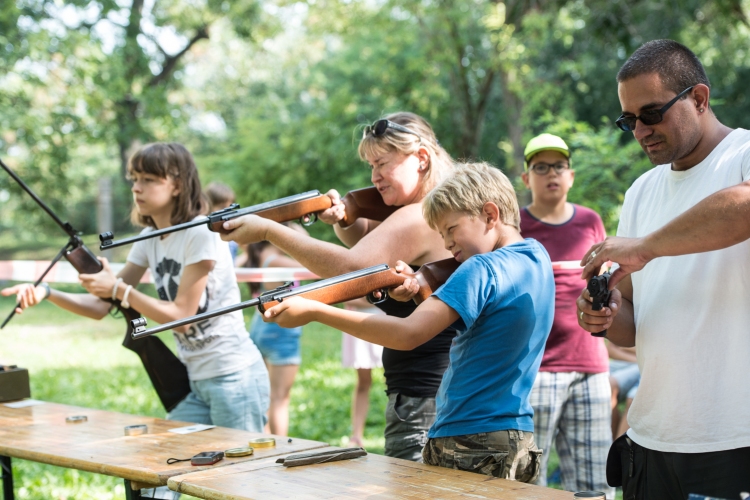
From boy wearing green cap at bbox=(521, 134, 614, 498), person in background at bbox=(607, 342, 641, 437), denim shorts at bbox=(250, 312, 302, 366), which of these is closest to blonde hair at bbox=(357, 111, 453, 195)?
boy wearing green cap at bbox=(521, 134, 614, 498)

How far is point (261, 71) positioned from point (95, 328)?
Answer: 19833 mm

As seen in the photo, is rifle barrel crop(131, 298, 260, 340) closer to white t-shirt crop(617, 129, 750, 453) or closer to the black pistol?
the black pistol

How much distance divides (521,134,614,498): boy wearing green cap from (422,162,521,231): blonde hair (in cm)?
145

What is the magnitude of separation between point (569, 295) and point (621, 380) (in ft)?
6.81

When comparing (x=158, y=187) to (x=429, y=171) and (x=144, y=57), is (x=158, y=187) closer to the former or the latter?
(x=429, y=171)

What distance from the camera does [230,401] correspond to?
3.66 metres

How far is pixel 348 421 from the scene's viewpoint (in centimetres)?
752

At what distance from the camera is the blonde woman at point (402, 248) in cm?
296

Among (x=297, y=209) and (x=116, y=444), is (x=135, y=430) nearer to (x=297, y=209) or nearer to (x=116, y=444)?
(x=116, y=444)

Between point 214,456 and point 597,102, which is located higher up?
point 597,102

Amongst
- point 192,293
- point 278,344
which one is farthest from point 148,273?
point 192,293

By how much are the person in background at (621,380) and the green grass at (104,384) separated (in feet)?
6.18

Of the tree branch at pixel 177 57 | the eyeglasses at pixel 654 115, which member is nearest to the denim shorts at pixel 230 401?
the eyeglasses at pixel 654 115

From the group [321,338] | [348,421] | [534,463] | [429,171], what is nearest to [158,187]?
[429,171]
